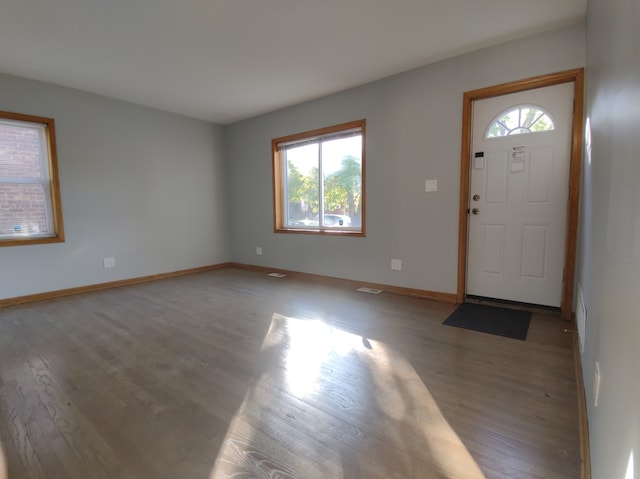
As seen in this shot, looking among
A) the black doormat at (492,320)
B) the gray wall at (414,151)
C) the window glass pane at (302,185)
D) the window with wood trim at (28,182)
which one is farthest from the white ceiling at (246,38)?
the black doormat at (492,320)

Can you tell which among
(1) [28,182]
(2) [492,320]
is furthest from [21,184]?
(2) [492,320]

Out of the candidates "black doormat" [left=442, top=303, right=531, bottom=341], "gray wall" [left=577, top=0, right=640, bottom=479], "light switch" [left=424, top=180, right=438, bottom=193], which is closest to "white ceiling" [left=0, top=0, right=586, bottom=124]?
"light switch" [left=424, top=180, right=438, bottom=193]

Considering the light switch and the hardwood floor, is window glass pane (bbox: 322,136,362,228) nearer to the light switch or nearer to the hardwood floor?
the light switch

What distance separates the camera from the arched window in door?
2.73 m

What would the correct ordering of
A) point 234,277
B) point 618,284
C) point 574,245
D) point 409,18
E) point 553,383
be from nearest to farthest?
point 618,284 < point 553,383 < point 409,18 < point 574,245 < point 234,277

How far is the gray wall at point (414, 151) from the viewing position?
279 cm

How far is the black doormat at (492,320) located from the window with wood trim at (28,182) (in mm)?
4543

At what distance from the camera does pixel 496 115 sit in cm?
294

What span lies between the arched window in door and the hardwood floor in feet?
5.64

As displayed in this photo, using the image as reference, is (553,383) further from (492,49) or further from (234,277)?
(234,277)

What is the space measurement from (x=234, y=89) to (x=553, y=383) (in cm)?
412

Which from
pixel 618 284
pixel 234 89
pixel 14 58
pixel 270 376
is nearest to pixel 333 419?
pixel 270 376

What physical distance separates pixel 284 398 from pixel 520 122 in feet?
10.1

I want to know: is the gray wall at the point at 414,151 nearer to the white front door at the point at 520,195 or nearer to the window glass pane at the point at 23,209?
the white front door at the point at 520,195
